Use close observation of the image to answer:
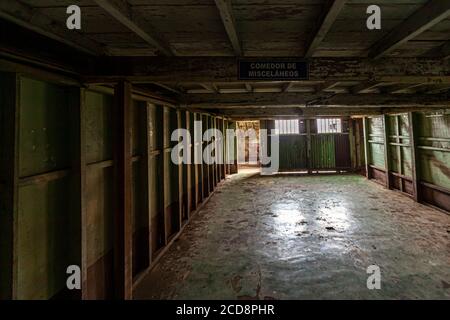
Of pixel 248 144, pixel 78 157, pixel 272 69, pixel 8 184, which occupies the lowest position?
pixel 8 184

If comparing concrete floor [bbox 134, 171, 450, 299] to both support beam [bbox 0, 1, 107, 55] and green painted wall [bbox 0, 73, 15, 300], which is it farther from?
support beam [bbox 0, 1, 107, 55]

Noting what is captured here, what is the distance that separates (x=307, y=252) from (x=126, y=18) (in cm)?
375

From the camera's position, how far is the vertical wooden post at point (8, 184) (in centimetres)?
164

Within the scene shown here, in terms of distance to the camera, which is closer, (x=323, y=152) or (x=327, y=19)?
(x=327, y=19)

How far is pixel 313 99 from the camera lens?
4945 mm

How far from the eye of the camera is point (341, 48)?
2498mm

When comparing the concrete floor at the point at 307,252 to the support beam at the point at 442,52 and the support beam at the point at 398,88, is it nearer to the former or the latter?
the support beam at the point at 442,52

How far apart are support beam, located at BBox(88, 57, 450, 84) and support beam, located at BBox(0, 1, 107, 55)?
9.4 inches

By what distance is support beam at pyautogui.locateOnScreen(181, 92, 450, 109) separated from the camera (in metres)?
4.96

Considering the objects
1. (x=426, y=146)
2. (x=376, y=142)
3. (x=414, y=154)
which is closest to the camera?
(x=426, y=146)

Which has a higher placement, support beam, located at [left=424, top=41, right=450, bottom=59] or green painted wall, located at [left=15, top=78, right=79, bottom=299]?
support beam, located at [left=424, top=41, right=450, bottom=59]

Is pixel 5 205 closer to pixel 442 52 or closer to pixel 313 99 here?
pixel 442 52

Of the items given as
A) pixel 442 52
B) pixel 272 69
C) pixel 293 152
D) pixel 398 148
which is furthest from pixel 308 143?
pixel 272 69

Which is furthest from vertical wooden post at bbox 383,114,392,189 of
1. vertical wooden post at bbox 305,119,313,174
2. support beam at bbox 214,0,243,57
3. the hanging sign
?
support beam at bbox 214,0,243,57
